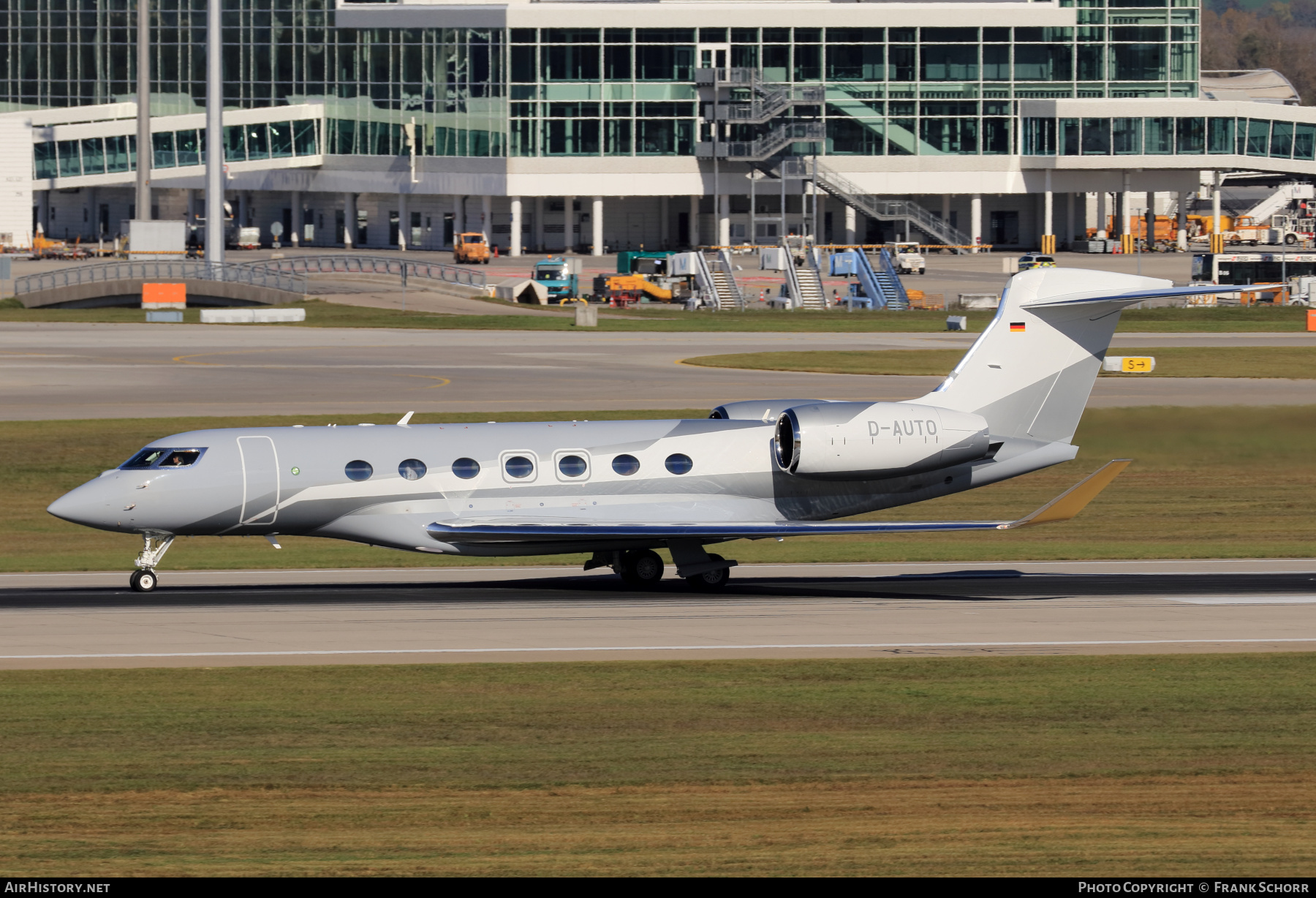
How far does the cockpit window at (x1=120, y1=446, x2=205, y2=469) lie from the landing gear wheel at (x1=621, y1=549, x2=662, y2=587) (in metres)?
8.11

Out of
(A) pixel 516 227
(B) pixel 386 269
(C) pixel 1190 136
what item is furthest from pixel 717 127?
(C) pixel 1190 136

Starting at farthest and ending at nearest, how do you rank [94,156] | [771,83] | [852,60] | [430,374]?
[94,156], [852,60], [771,83], [430,374]

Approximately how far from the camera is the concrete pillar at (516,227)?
145m

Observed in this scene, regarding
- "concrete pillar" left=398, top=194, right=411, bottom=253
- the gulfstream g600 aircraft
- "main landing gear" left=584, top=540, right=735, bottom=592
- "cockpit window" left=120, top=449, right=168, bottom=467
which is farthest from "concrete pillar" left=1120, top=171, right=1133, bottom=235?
"cockpit window" left=120, top=449, right=168, bottom=467

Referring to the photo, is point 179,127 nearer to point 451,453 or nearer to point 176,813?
point 451,453

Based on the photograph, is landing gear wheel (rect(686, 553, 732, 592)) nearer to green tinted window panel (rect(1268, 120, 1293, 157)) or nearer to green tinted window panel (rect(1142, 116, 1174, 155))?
green tinted window panel (rect(1142, 116, 1174, 155))

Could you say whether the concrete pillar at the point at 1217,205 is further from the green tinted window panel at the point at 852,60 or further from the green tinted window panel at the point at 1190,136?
the green tinted window panel at the point at 852,60

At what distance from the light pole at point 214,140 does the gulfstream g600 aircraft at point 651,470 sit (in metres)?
77.2

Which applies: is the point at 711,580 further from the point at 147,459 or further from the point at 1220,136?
the point at 1220,136

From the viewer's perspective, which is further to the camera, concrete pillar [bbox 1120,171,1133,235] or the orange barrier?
concrete pillar [bbox 1120,171,1133,235]

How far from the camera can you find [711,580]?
33.3m

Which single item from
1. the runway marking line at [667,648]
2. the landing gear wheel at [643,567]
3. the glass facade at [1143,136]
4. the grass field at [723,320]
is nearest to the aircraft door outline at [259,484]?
the runway marking line at [667,648]

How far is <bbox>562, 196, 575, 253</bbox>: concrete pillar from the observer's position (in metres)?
148

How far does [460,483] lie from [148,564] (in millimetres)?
5966
